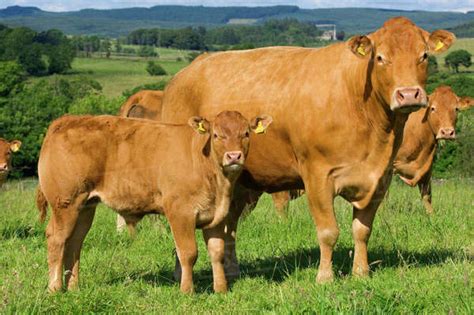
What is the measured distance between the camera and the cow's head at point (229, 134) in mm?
6438

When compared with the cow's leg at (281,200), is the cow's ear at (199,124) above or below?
above

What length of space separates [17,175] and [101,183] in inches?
2544

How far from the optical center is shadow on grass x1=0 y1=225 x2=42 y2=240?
9852 millimetres

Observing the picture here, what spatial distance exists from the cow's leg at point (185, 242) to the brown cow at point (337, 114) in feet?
3.92

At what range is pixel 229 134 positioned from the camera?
259 inches

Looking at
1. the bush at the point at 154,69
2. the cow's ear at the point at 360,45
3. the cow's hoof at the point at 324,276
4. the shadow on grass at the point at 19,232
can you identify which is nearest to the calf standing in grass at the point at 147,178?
the cow's hoof at the point at 324,276

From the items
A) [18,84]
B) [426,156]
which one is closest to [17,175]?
[18,84]

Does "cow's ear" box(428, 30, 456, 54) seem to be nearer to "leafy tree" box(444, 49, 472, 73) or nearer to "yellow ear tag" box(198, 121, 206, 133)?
"yellow ear tag" box(198, 121, 206, 133)

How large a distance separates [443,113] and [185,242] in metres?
7.94

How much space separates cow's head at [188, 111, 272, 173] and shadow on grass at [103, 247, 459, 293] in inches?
51.4

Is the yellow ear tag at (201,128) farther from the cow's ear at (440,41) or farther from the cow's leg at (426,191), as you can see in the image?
the cow's leg at (426,191)

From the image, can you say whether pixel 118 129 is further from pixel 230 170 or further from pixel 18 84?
pixel 18 84

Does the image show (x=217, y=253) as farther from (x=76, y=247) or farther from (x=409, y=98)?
(x=409, y=98)

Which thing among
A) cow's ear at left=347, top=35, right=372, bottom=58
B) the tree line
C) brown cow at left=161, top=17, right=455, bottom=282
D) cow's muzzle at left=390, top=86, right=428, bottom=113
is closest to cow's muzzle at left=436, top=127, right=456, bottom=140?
brown cow at left=161, top=17, right=455, bottom=282
